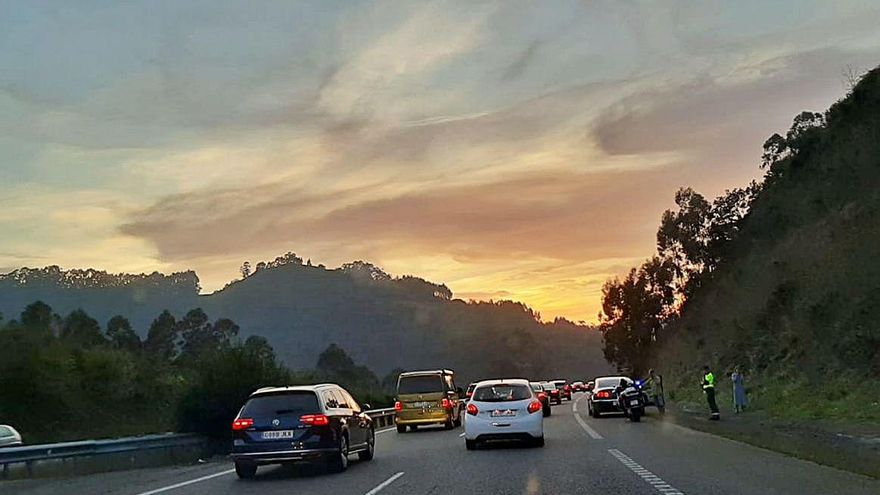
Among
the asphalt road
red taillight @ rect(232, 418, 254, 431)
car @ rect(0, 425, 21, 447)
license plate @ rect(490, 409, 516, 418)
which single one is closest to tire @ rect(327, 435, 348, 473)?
the asphalt road

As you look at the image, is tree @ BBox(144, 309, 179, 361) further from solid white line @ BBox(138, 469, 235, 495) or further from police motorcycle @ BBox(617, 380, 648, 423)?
solid white line @ BBox(138, 469, 235, 495)

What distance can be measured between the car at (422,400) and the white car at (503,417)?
10.7 metres

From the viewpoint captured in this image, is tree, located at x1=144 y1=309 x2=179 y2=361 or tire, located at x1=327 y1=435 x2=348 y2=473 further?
tree, located at x1=144 y1=309 x2=179 y2=361

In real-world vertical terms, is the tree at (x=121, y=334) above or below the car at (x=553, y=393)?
above

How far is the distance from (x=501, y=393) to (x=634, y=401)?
13.6 m

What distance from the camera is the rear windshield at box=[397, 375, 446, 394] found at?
34219 millimetres

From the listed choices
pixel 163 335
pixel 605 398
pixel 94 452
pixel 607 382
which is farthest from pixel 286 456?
pixel 163 335

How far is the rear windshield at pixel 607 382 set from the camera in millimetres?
40625

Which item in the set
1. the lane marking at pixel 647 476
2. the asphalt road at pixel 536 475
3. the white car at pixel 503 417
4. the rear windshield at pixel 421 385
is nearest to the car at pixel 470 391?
the white car at pixel 503 417

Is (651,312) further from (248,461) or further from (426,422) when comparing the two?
(248,461)

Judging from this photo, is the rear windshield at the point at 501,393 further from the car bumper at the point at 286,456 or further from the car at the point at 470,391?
the car bumper at the point at 286,456

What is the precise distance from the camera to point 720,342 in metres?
57.4

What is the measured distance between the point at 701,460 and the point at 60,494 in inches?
462

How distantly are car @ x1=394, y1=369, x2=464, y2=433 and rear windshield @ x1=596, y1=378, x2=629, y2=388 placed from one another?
9108 mm
